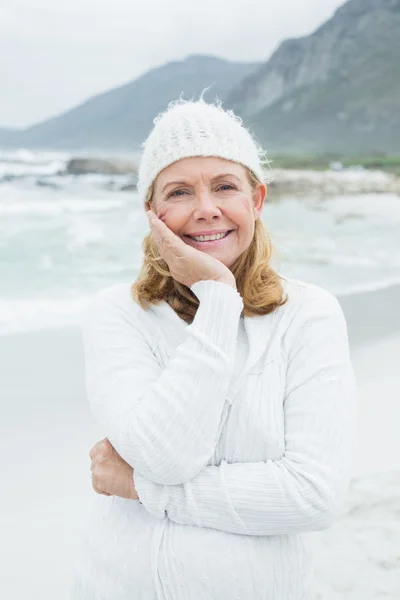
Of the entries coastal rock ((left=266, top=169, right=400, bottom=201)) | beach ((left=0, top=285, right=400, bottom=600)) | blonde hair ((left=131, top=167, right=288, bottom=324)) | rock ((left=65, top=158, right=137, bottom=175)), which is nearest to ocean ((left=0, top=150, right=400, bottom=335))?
rock ((left=65, top=158, right=137, bottom=175))

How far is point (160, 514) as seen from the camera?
1.24 metres

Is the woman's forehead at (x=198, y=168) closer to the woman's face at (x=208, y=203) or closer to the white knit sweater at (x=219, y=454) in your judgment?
the woman's face at (x=208, y=203)

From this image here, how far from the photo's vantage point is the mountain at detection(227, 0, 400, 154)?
17953 mm

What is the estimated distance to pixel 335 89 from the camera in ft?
67.4

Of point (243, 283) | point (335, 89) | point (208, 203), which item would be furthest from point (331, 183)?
point (208, 203)

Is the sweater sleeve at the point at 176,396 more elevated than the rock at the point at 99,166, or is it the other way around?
the rock at the point at 99,166

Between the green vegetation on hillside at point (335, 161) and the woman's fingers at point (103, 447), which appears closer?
the woman's fingers at point (103, 447)

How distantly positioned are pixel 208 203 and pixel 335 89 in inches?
802

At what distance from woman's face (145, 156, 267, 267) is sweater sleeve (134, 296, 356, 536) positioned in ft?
0.89

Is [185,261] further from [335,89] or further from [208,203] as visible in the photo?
[335,89]

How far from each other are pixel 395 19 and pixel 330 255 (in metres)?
14.2

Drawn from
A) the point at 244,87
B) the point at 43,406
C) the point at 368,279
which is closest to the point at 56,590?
the point at 43,406

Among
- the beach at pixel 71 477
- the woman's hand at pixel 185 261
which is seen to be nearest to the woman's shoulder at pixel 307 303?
the woman's hand at pixel 185 261

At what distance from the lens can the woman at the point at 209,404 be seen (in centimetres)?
122
